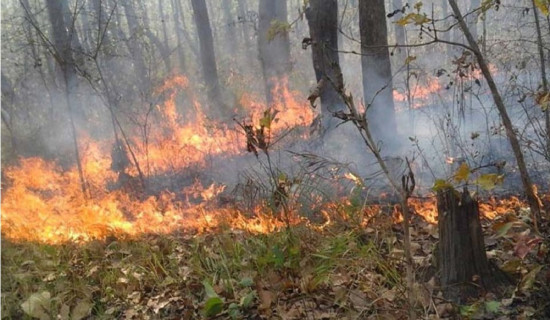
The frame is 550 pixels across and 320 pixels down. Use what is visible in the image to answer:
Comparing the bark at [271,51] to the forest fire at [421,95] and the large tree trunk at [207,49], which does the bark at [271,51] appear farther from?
the forest fire at [421,95]

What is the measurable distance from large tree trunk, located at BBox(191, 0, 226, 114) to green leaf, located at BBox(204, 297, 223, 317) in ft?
29.6

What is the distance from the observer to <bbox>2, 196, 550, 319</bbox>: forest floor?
262cm

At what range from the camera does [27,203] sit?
6.38m

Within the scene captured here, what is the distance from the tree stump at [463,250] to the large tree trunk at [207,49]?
→ 9309 mm

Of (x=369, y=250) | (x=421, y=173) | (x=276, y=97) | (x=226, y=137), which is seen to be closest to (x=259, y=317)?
(x=369, y=250)

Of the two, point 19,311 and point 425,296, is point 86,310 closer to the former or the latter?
point 19,311

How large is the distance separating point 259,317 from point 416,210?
1937 mm

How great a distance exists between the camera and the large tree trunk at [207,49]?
1133 cm

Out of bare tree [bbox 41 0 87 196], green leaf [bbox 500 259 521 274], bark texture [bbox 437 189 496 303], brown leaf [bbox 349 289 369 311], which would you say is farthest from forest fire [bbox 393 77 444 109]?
bare tree [bbox 41 0 87 196]

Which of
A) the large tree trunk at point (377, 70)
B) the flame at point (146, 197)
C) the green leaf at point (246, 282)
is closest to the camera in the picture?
the green leaf at point (246, 282)

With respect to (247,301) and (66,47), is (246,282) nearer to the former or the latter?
(247,301)

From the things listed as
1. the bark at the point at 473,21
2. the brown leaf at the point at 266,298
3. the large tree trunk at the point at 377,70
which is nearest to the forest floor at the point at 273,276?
the brown leaf at the point at 266,298

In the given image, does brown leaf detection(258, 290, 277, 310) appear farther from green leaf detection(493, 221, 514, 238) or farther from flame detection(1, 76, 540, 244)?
green leaf detection(493, 221, 514, 238)

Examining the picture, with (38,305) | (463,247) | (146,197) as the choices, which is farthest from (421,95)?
(38,305)
